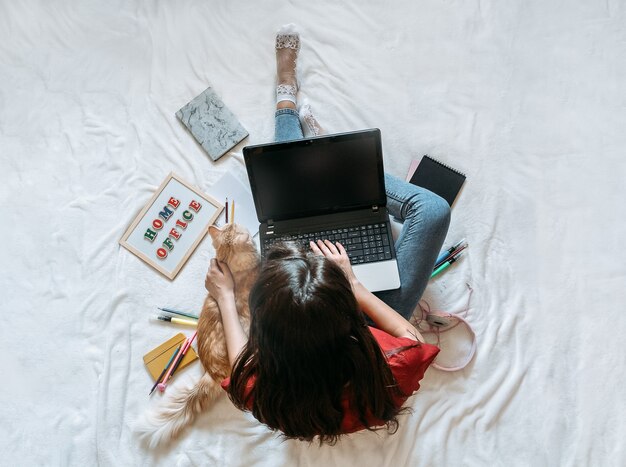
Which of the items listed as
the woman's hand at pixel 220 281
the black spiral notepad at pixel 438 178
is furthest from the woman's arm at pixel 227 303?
the black spiral notepad at pixel 438 178

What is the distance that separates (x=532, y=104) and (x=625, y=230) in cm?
42

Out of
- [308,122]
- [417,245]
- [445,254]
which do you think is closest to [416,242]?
[417,245]

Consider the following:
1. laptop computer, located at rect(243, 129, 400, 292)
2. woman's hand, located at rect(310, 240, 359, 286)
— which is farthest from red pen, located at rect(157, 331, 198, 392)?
woman's hand, located at rect(310, 240, 359, 286)

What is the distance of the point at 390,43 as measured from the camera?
1.39 metres

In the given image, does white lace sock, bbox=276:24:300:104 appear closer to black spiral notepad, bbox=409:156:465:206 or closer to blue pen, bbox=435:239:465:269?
black spiral notepad, bbox=409:156:465:206

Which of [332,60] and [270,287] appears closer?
[270,287]

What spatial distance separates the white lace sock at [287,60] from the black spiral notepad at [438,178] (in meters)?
0.41

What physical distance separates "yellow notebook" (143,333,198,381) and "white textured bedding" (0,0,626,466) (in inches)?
1.5

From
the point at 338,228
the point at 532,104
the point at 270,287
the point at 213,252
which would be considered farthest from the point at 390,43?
the point at 270,287

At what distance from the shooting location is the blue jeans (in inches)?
46.1

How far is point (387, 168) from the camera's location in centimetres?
135

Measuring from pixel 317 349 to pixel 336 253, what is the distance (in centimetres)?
39

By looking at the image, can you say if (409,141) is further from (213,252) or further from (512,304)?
(213,252)

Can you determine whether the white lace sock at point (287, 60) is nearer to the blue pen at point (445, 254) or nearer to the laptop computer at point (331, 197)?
the laptop computer at point (331, 197)
